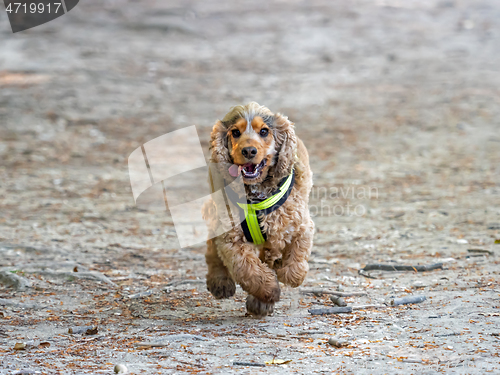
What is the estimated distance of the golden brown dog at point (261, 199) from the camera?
5.12m

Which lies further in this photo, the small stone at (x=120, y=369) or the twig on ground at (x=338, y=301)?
the twig on ground at (x=338, y=301)

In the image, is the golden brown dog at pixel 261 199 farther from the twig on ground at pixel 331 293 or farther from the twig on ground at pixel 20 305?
the twig on ground at pixel 20 305

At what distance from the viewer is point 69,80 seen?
17.0 metres

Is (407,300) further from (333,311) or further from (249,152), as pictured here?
(249,152)

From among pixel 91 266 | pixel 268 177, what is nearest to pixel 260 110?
pixel 268 177

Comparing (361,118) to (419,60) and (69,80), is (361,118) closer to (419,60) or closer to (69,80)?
(419,60)

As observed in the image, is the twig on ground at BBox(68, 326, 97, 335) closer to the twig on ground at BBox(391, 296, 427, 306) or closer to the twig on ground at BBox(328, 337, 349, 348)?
the twig on ground at BBox(328, 337, 349, 348)

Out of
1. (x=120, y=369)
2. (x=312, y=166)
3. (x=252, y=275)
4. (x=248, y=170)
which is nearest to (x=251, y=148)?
(x=248, y=170)

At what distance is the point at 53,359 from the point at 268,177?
223cm

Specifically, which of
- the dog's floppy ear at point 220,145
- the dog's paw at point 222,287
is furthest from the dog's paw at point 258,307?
the dog's floppy ear at point 220,145

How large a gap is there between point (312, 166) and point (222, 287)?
6.17 m

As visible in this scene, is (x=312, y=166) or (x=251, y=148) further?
(x=312, y=166)

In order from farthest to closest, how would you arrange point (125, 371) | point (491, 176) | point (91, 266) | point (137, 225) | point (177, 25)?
point (177, 25)
point (491, 176)
point (137, 225)
point (91, 266)
point (125, 371)

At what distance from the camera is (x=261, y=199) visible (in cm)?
525
